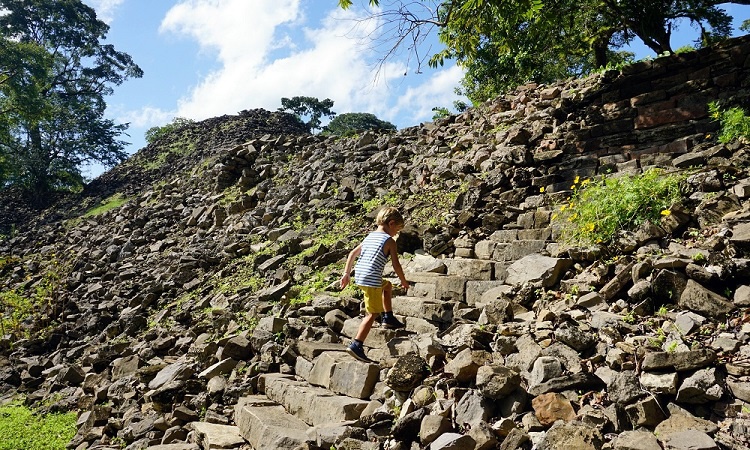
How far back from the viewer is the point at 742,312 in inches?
123

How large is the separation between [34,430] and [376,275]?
5.40 m

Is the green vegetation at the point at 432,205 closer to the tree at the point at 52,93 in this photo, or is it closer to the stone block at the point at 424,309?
the stone block at the point at 424,309

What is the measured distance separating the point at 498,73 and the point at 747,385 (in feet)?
62.7

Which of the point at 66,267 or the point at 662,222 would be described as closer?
the point at 662,222

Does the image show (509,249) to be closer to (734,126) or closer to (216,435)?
(734,126)

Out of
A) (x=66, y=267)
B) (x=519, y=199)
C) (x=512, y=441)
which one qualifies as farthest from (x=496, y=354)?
(x=66, y=267)

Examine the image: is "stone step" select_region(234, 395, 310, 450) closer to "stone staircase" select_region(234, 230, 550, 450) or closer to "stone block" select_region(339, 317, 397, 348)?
"stone staircase" select_region(234, 230, 550, 450)

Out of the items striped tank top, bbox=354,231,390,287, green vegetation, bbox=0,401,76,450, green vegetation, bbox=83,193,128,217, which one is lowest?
green vegetation, bbox=0,401,76,450

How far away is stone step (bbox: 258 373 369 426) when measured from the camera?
394 cm

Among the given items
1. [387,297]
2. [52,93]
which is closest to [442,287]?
[387,297]

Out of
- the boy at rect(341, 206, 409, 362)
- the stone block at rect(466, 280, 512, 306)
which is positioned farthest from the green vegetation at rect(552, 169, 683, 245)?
the boy at rect(341, 206, 409, 362)

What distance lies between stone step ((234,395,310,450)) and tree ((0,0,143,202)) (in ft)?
73.9

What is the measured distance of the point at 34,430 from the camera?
6602 mm

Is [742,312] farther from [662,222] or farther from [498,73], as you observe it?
[498,73]
